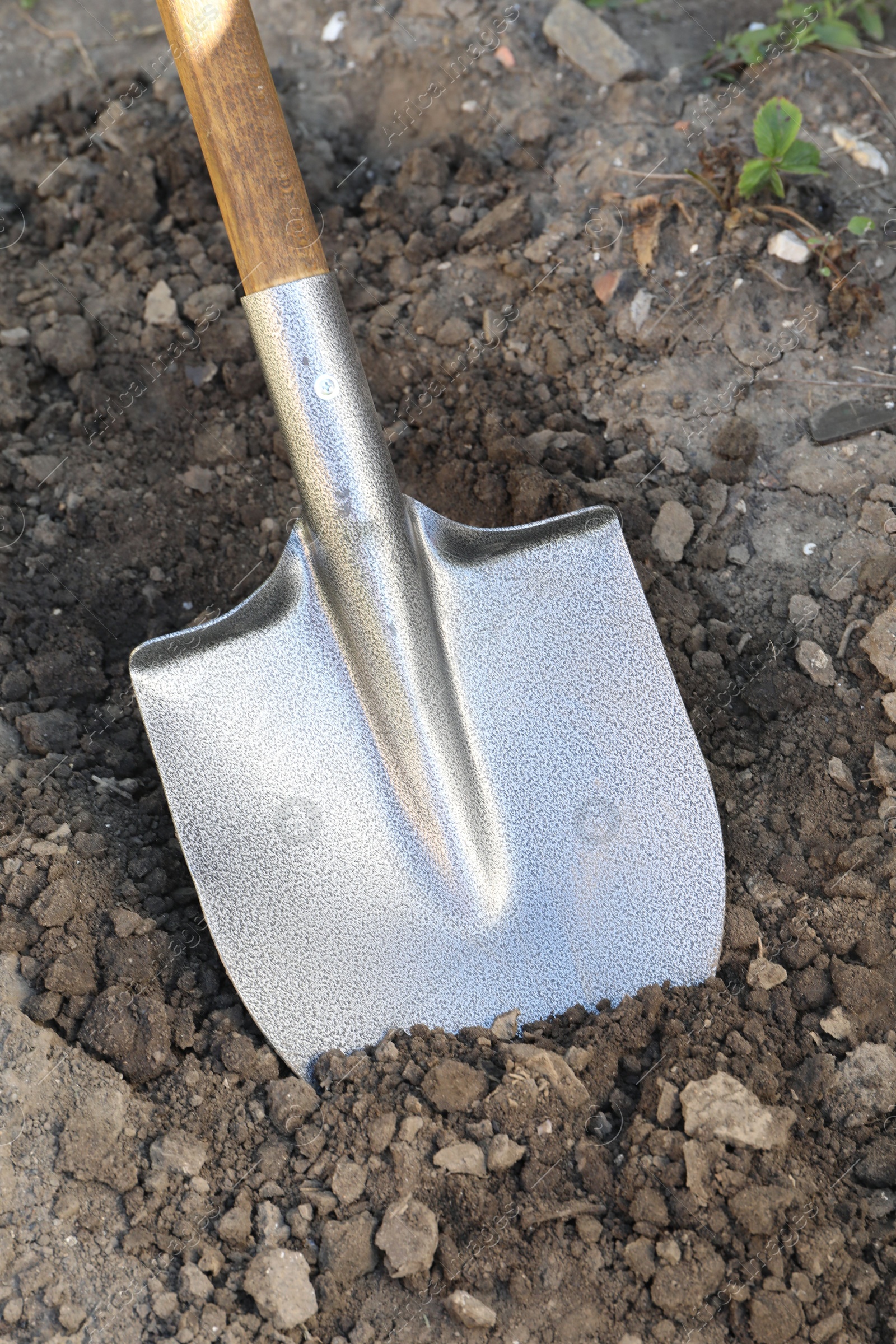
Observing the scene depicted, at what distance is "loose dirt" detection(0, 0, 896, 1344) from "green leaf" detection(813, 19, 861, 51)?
0.25ft

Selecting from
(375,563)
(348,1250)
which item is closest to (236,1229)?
(348,1250)

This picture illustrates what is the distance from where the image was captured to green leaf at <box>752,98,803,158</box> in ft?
7.57

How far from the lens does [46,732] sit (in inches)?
77.7

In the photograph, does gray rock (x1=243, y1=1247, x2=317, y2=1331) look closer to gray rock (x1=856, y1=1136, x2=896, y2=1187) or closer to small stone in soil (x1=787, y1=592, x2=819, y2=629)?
gray rock (x1=856, y1=1136, x2=896, y2=1187)

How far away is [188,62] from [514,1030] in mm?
1714

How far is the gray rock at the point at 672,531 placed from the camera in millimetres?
2184

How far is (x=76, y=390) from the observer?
247 centimetres

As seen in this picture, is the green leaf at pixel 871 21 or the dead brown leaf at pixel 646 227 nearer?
the dead brown leaf at pixel 646 227

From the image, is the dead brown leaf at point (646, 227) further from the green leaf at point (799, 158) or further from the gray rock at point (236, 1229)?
the gray rock at point (236, 1229)

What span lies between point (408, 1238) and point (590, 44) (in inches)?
109

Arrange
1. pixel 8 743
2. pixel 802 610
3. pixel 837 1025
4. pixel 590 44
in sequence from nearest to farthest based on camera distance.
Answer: pixel 837 1025 → pixel 8 743 → pixel 802 610 → pixel 590 44

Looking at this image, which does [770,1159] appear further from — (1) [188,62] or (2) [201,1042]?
(1) [188,62]

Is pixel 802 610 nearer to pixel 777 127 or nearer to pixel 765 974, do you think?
pixel 765 974

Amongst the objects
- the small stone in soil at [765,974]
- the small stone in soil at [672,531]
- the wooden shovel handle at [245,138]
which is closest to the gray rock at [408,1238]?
the small stone in soil at [765,974]
